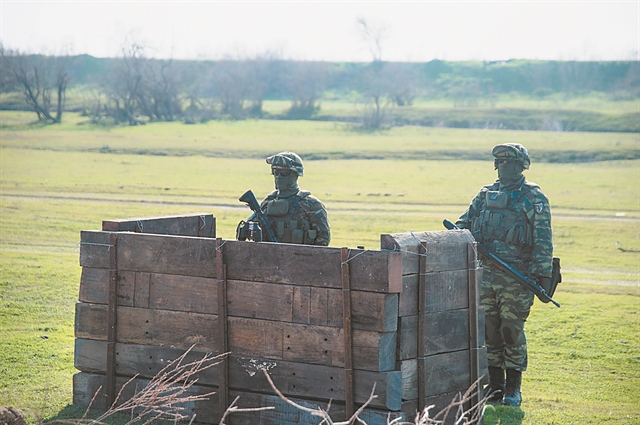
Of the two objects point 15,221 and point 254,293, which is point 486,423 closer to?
point 254,293

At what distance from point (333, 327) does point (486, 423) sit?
2003mm

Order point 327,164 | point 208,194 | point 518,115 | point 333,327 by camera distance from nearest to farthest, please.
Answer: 1. point 333,327
2. point 208,194
3. point 327,164
4. point 518,115

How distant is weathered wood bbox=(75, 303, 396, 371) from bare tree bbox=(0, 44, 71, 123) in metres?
45.2

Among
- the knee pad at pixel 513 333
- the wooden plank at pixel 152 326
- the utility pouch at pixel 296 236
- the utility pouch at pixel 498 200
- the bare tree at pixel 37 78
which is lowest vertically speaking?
the knee pad at pixel 513 333

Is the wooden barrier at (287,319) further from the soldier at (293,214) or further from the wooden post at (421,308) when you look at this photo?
the soldier at (293,214)

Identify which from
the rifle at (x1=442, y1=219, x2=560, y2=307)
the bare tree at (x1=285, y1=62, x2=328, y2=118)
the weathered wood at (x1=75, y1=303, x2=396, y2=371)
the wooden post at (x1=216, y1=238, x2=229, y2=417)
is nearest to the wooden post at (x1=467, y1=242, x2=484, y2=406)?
the weathered wood at (x1=75, y1=303, x2=396, y2=371)

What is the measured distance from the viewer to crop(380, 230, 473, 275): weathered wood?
5855 millimetres

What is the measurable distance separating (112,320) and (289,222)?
7.08 ft

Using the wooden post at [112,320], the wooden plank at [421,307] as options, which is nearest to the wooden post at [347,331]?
the wooden plank at [421,307]

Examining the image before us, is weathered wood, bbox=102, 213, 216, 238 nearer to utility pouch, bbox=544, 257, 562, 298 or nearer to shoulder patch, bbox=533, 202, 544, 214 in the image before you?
shoulder patch, bbox=533, 202, 544, 214

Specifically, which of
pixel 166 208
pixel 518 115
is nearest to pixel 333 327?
pixel 166 208

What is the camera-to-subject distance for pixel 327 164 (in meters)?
38.8

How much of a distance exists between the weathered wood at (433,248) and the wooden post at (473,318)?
0.06 metres

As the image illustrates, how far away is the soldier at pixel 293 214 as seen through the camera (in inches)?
319
